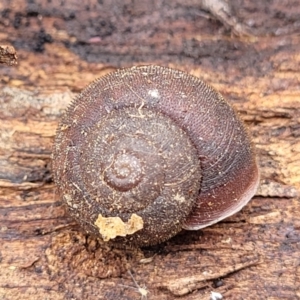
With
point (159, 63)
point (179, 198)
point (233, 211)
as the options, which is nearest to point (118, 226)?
point (179, 198)

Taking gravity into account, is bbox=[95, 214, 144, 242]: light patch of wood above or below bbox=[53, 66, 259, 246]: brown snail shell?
below

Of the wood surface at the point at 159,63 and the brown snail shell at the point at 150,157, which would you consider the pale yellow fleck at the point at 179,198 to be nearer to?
→ the brown snail shell at the point at 150,157

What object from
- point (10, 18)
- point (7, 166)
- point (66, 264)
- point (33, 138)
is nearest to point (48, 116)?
point (33, 138)

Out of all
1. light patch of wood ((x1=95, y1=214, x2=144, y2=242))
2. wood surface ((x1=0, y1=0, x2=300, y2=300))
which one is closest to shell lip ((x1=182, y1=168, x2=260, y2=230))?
wood surface ((x1=0, y1=0, x2=300, y2=300))

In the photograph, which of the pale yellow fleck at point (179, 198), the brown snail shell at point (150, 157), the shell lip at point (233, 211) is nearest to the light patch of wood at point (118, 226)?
the brown snail shell at point (150, 157)

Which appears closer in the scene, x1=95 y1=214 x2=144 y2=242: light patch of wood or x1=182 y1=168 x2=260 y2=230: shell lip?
x1=95 y1=214 x2=144 y2=242: light patch of wood

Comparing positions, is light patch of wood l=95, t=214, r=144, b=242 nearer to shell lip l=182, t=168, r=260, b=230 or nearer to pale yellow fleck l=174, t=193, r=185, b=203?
pale yellow fleck l=174, t=193, r=185, b=203
